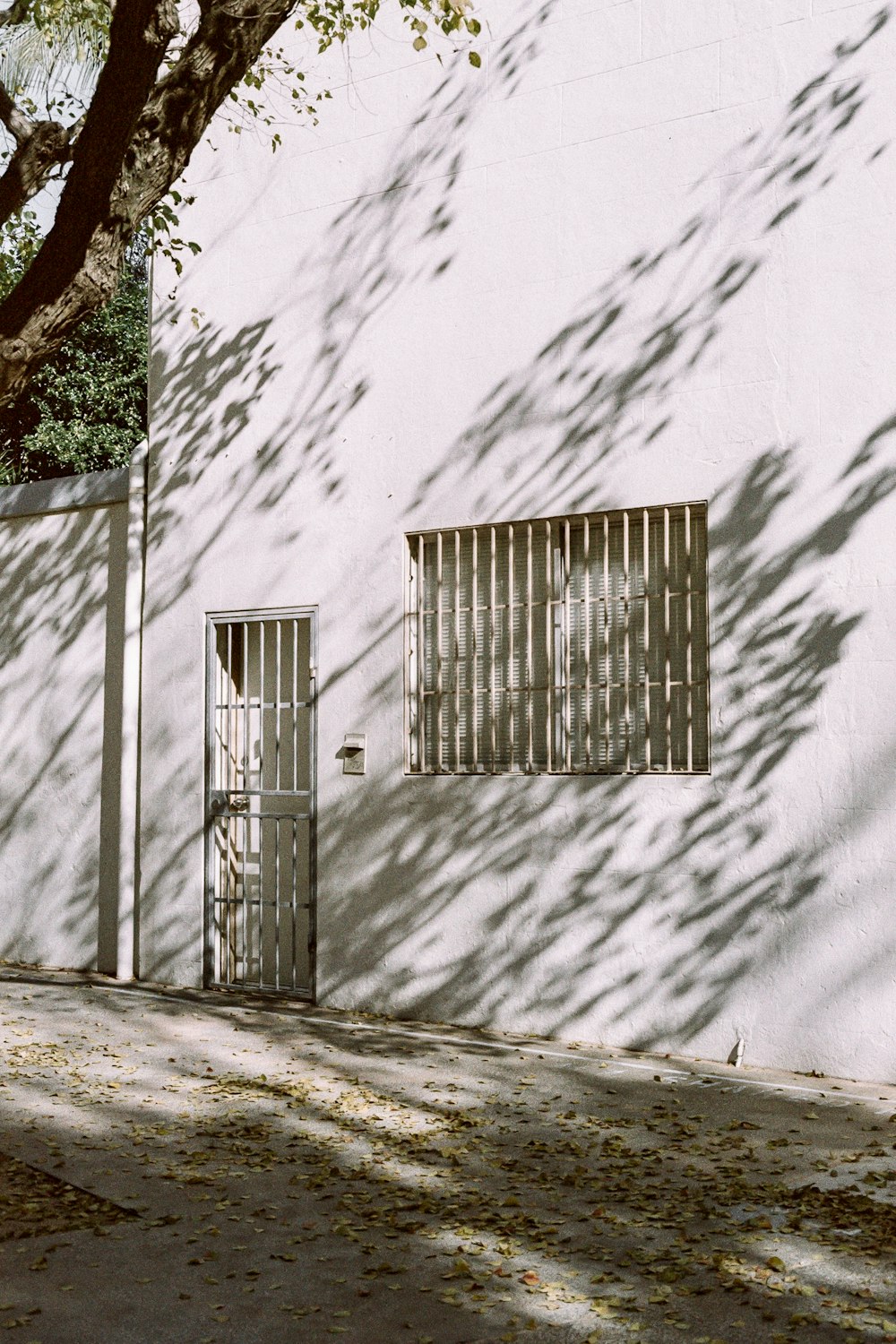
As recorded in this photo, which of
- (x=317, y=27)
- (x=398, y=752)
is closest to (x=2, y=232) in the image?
(x=317, y=27)

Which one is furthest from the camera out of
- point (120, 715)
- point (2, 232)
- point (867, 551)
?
point (120, 715)

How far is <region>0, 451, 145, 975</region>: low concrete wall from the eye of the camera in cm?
998

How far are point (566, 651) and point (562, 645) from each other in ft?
0.13

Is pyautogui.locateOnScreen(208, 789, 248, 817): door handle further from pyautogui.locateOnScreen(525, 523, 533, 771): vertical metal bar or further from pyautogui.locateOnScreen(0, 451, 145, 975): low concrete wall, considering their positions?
pyautogui.locateOnScreen(525, 523, 533, 771): vertical metal bar

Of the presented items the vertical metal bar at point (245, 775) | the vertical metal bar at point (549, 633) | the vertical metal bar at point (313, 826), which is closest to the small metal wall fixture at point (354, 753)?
the vertical metal bar at point (313, 826)

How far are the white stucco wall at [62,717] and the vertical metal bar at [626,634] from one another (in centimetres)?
382

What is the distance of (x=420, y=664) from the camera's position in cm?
854

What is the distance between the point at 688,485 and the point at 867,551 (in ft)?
3.32

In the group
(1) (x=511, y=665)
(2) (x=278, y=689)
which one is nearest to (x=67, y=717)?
(2) (x=278, y=689)

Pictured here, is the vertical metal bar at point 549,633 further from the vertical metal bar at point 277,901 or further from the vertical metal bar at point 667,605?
the vertical metal bar at point 277,901

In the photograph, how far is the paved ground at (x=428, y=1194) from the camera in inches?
158

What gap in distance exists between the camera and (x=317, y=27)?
8.83 metres

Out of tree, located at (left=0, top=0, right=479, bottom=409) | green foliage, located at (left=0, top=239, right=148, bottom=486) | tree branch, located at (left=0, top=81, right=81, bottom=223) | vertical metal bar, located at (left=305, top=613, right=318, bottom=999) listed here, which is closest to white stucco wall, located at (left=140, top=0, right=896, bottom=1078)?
vertical metal bar, located at (left=305, top=613, right=318, bottom=999)

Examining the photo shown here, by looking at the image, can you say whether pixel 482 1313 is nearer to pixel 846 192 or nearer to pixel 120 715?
pixel 846 192
